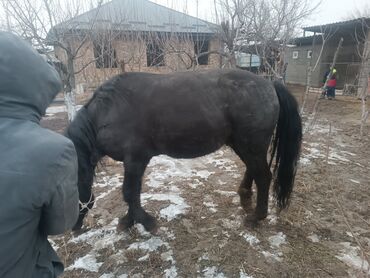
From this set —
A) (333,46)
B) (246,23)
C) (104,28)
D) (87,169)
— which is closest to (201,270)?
(87,169)

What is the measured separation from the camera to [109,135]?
2.52 m

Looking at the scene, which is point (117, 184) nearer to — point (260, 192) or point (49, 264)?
point (260, 192)

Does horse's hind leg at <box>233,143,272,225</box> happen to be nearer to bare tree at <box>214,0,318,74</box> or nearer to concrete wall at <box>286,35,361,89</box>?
bare tree at <box>214,0,318,74</box>

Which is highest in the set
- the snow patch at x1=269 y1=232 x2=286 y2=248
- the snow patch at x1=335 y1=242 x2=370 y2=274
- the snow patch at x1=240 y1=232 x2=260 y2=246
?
the snow patch at x1=335 y1=242 x2=370 y2=274

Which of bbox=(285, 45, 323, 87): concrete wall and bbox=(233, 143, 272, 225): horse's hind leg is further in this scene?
bbox=(285, 45, 323, 87): concrete wall

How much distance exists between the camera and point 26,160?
909mm

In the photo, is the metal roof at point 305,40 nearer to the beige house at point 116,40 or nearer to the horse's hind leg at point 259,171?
the beige house at point 116,40

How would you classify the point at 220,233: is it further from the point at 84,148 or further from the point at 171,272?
the point at 84,148

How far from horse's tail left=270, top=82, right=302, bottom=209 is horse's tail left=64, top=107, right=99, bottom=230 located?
6.45 feet

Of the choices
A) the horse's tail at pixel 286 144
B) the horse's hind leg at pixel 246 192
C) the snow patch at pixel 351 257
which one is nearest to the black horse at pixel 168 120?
the horse's tail at pixel 286 144

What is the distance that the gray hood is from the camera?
0.94 m

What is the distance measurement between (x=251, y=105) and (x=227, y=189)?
59.6 inches

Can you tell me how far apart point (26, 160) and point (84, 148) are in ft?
5.34

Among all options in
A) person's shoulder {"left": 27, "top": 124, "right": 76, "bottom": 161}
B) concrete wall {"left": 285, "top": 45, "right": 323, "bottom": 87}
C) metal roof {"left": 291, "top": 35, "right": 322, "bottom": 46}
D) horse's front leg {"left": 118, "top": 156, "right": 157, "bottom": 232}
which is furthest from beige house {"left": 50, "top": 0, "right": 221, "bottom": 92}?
concrete wall {"left": 285, "top": 45, "right": 323, "bottom": 87}
